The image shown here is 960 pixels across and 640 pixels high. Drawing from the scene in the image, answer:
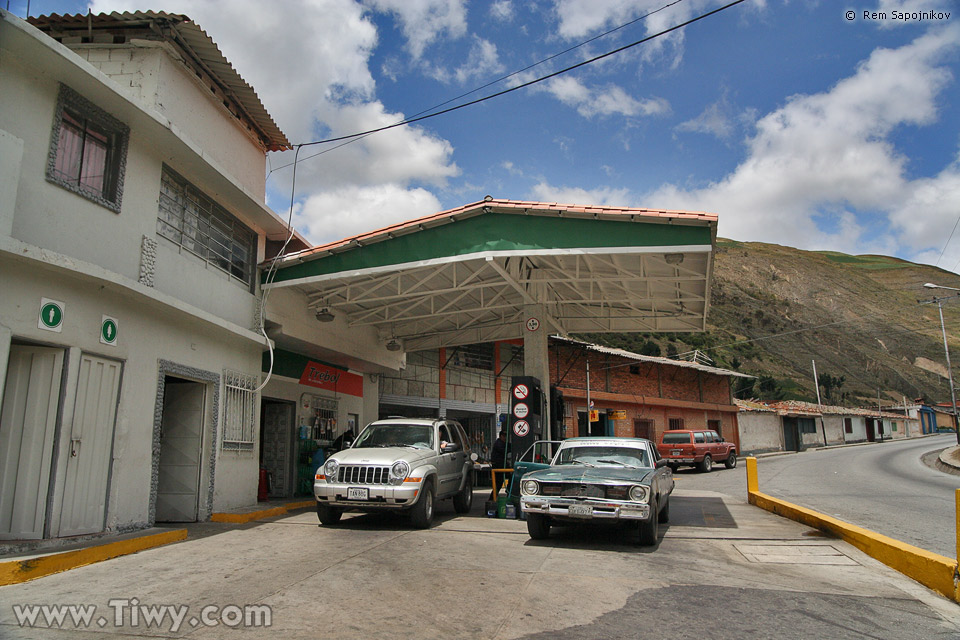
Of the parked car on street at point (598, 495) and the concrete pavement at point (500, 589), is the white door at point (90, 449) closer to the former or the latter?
the concrete pavement at point (500, 589)

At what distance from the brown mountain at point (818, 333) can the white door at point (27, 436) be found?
1632 inches

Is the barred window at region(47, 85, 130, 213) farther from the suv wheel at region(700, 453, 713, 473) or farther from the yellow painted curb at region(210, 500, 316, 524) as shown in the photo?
the suv wheel at region(700, 453, 713, 473)

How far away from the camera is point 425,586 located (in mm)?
5703

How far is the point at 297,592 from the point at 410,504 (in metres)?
3.89

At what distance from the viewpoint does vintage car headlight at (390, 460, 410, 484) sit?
932cm

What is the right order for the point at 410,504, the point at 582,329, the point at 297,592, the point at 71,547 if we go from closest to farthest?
1. the point at 297,592
2. the point at 71,547
3. the point at 410,504
4. the point at 582,329

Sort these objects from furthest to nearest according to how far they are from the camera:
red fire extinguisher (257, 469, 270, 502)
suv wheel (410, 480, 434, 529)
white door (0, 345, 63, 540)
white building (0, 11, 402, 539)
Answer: red fire extinguisher (257, 469, 270, 502)
suv wheel (410, 480, 434, 529)
white building (0, 11, 402, 539)
white door (0, 345, 63, 540)

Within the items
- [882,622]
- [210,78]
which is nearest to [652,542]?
[882,622]

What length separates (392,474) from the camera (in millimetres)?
9344

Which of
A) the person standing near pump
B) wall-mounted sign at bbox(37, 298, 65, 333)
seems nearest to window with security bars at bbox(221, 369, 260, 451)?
wall-mounted sign at bbox(37, 298, 65, 333)

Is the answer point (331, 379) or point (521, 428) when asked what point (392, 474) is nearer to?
point (521, 428)

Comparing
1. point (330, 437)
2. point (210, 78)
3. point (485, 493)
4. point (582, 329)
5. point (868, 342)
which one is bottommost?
point (485, 493)

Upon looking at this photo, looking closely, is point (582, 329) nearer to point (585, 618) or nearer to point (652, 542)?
point (652, 542)

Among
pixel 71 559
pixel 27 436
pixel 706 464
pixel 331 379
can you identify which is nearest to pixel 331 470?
pixel 71 559
